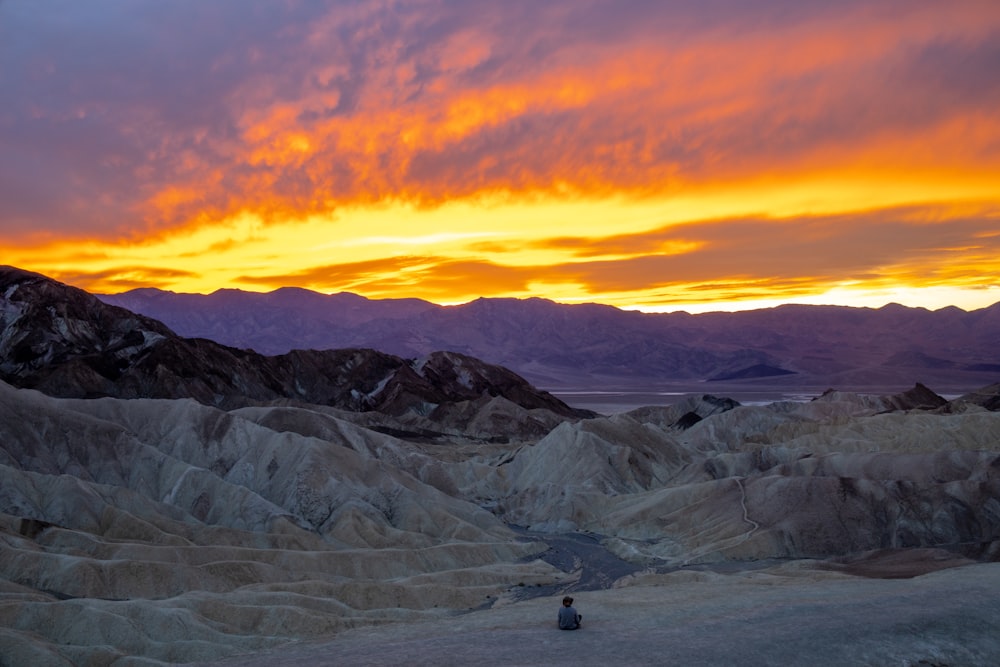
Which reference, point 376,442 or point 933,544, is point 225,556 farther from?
point 933,544

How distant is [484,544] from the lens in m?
87.8

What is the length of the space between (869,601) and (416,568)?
149 feet

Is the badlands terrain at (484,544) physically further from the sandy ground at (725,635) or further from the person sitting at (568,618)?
the person sitting at (568,618)

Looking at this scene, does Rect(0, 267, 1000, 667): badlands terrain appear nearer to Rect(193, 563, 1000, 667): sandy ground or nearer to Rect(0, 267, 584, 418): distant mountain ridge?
Rect(193, 563, 1000, 667): sandy ground

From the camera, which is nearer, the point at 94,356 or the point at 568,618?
the point at 568,618

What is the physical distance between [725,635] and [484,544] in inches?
2099

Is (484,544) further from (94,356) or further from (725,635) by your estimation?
(94,356)

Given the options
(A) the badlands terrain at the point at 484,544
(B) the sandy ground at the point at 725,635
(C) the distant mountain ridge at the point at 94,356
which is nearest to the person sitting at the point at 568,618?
(B) the sandy ground at the point at 725,635

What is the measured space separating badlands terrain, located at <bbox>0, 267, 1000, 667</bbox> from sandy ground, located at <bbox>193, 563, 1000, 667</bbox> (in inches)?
6.4

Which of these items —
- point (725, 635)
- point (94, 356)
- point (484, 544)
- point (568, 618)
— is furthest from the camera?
point (94, 356)

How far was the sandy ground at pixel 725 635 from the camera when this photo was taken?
113ft

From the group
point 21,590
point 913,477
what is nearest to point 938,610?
point 21,590

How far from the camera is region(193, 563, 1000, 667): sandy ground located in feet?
113

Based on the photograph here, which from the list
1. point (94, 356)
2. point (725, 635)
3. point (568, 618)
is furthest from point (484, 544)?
point (94, 356)
